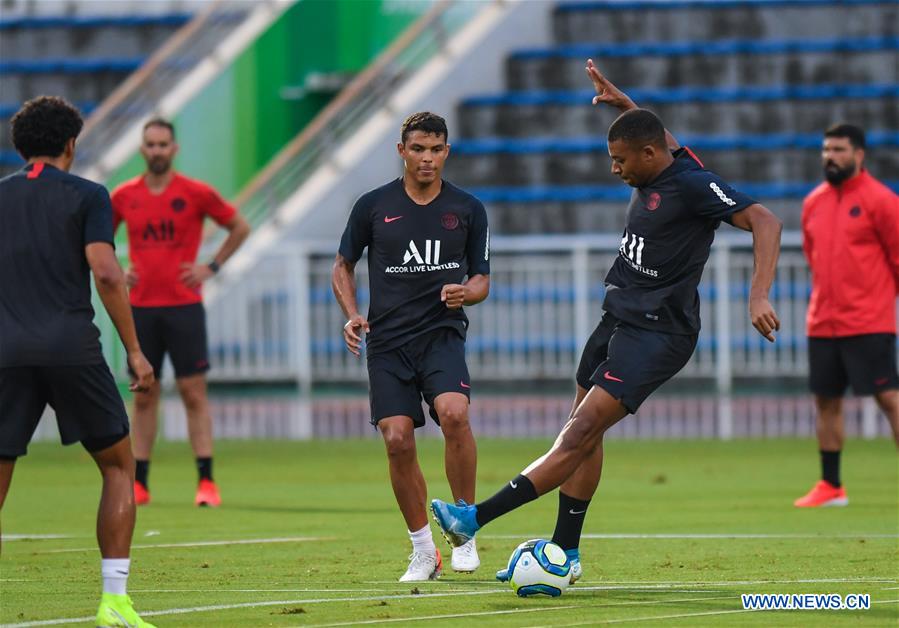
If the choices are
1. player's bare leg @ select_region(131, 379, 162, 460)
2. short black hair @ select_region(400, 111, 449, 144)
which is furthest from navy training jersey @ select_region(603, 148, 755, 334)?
player's bare leg @ select_region(131, 379, 162, 460)

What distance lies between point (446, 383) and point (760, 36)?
1579 centimetres

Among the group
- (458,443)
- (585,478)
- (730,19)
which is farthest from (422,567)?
(730,19)

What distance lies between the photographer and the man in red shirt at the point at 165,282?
12234mm

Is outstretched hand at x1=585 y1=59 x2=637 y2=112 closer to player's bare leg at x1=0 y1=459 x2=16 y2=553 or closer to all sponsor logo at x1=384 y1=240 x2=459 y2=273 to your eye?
all sponsor logo at x1=384 y1=240 x2=459 y2=273

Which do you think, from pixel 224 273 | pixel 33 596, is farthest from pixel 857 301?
pixel 224 273

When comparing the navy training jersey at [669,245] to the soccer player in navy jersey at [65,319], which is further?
the navy training jersey at [669,245]

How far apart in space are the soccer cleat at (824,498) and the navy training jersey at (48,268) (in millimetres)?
6217

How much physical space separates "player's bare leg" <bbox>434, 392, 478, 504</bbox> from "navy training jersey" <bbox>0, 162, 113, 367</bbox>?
200 cm

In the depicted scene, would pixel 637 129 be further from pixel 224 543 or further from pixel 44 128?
pixel 224 543

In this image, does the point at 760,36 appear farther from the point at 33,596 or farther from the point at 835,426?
the point at 33,596

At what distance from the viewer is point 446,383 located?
8.17m

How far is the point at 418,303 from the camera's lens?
8289mm

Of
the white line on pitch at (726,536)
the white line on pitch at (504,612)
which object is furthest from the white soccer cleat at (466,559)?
the white line on pitch at (726,536)

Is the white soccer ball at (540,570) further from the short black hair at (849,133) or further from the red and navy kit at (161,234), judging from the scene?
the red and navy kit at (161,234)
